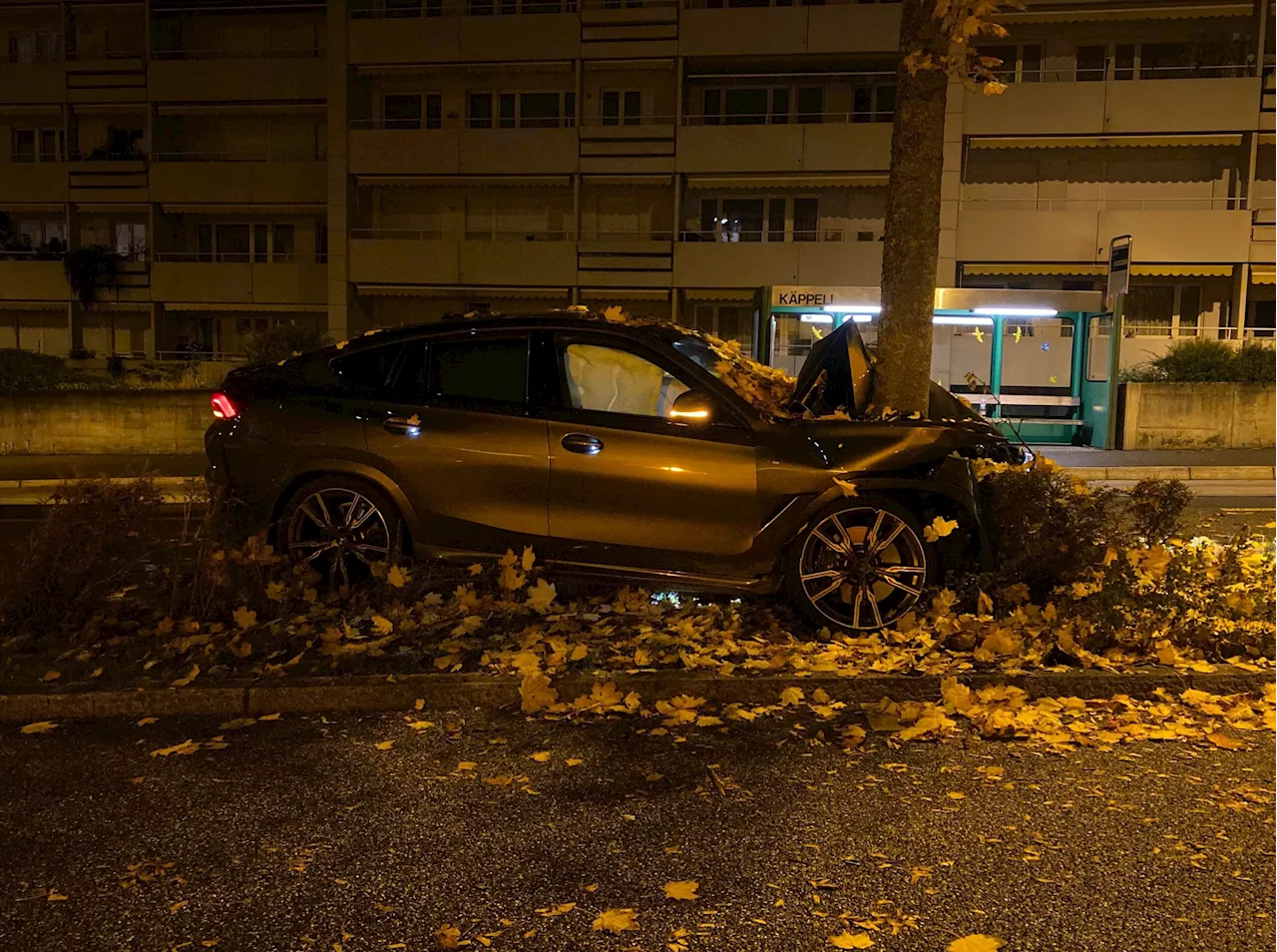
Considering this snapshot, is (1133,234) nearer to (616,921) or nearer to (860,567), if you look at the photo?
(860,567)

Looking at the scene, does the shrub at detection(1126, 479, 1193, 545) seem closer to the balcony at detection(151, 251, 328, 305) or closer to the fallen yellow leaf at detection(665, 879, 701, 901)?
the fallen yellow leaf at detection(665, 879, 701, 901)

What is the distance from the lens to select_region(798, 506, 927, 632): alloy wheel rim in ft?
17.8

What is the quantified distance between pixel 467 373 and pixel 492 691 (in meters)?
1.89

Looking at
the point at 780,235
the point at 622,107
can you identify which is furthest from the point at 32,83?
the point at 780,235

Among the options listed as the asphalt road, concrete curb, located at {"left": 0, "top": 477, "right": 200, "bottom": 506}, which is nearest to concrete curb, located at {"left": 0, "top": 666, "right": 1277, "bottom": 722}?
the asphalt road

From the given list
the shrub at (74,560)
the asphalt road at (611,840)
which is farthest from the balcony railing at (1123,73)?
the asphalt road at (611,840)

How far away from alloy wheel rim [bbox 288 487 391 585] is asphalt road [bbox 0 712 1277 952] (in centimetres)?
145

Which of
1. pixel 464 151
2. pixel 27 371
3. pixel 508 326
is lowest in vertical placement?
pixel 27 371

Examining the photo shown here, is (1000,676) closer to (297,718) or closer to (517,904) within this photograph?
(517,904)

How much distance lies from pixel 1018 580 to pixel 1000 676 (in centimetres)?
97

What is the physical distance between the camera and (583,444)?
5543 mm

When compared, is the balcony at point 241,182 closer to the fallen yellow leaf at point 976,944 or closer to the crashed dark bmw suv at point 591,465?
the crashed dark bmw suv at point 591,465

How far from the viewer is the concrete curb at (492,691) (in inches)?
184

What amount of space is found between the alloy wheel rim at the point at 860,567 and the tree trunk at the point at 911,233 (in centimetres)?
133
